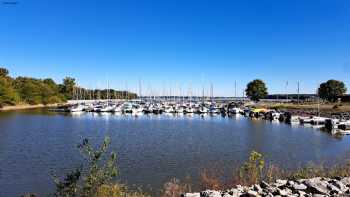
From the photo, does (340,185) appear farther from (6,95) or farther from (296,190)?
(6,95)

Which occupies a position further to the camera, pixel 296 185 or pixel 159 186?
pixel 159 186

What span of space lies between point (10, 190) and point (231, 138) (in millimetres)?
34073

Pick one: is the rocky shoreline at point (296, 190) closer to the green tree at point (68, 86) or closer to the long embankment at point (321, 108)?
the long embankment at point (321, 108)

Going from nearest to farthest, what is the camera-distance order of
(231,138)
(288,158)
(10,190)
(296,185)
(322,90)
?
(296,185) → (10,190) → (288,158) → (231,138) → (322,90)

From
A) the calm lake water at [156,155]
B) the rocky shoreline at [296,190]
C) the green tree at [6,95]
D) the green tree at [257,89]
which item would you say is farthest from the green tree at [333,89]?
the rocky shoreline at [296,190]

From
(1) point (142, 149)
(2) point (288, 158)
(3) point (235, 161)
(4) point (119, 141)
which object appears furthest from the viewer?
(4) point (119, 141)

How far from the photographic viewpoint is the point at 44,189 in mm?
21844

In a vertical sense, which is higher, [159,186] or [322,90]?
[322,90]

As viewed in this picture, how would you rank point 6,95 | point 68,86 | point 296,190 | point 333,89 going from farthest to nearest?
1. point 68,86
2. point 333,89
3. point 6,95
4. point 296,190

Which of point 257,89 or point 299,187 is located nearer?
point 299,187

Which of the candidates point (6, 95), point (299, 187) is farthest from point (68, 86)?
point (299, 187)

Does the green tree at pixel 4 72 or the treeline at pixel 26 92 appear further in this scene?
the green tree at pixel 4 72

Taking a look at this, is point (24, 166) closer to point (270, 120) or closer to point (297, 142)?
point (297, 142)

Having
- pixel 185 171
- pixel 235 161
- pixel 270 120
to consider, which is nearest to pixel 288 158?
pixel 235 161
